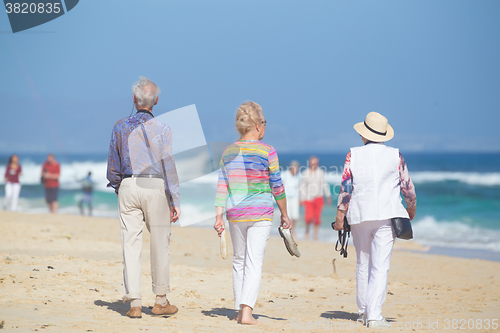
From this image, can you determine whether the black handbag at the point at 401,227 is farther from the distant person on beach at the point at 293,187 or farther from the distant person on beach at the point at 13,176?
the distant person on beach at the point at 13,176

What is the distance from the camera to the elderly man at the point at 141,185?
13.0 ft

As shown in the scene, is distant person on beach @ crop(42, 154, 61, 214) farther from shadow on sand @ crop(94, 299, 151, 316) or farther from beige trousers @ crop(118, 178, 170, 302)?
beige trousers @ crop(118, 178, 170, 302)

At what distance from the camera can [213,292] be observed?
5.56 m

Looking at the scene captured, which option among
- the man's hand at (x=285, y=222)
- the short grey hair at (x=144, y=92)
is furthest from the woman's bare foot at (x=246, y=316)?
the short grey hair at (x=144, y=92)

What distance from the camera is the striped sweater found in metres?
3.97

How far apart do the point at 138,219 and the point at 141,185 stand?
0.29 metres

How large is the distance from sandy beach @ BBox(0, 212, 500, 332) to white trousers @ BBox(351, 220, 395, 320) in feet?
0.74

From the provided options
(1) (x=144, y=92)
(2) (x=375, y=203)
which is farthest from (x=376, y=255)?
(1) (x=144, y=92)

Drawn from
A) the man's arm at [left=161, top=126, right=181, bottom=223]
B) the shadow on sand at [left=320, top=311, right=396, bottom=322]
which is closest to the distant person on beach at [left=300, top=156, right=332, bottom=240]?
the shadow on sand at [left=320, top=311, right=396, bottom=322]

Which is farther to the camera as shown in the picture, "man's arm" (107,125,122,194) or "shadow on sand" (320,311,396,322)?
"shadow on sand" (320,311,396,322)

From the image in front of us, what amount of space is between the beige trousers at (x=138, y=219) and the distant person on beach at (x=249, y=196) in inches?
17.7

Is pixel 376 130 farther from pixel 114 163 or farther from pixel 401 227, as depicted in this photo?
pixel 114 163

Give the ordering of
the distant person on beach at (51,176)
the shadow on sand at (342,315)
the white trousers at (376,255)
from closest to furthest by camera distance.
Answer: the white trousers at (376,255)
the shadow on sand at (342,315)
the distant person on beach at (51,176)

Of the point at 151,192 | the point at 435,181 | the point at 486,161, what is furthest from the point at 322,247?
the point at 486,161
